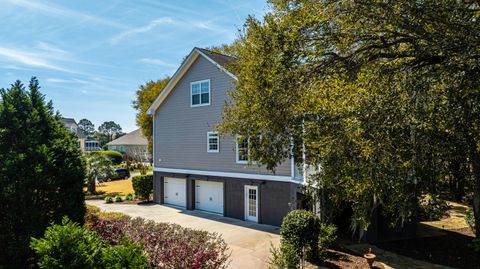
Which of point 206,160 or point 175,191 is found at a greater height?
point 206,160

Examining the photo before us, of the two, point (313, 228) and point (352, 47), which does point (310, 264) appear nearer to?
point (313, 228)

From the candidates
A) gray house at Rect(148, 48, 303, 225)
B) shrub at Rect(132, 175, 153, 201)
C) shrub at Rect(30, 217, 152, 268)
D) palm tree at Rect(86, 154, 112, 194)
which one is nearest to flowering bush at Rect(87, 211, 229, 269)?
shrub at Rect(30, 217, 152, 268)

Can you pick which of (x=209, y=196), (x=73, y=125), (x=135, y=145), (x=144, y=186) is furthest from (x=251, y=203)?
(x=73, y=125)

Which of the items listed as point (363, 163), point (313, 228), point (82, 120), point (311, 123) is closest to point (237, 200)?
point (313, 228)

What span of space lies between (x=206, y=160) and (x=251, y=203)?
13.5 feet

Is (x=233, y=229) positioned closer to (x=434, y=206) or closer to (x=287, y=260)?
(x=287, y=260)

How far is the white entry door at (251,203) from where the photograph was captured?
17422 millimetres

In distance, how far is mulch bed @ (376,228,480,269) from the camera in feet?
34.8

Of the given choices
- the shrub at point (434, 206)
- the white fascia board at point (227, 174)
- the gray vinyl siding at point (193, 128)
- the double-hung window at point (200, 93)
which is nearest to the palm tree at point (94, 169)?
the white fascia board at point (227, 174)

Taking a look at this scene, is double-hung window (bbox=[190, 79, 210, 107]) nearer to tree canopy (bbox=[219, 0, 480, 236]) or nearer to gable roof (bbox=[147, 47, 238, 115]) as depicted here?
gable roof (bbox=[147, 47, 238, 115])

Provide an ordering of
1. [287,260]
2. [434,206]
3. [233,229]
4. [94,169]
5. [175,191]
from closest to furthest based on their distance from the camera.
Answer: [434,206]
[287,260]
[233,229]
[175,191]
[94,169]

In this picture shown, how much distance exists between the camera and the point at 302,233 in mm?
10188

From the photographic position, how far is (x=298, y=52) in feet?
23.5

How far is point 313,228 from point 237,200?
327 inches
